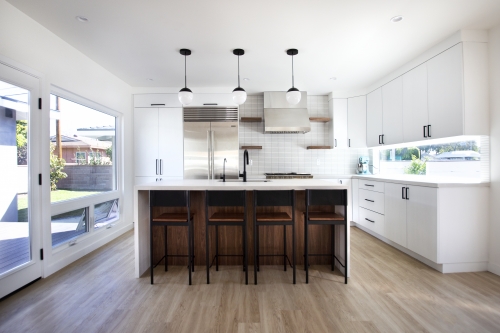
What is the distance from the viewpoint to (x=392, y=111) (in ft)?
12.1

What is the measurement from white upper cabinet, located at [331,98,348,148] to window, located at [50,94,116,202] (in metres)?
4.04

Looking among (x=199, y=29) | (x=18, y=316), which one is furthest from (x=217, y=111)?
(x=18, y=316)

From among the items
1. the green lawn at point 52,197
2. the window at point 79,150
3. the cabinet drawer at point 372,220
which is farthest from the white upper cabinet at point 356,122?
the green lawn at point 52,197

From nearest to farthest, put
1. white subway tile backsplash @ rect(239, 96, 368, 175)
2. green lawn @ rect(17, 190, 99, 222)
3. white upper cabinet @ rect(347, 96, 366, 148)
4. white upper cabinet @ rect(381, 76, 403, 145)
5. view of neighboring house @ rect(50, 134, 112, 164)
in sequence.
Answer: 1. green lawn @ rect(17, 190, 99, 222)
2. view of neighboring house @ rect(50, 134, 112, 164)
3. white upper cabinet @ rect(381, 76, 403, 145)
4. white upper cabinet @ rect(347, 96, 366, 148)
5. white subway tile backsplash @ rect(239, 96, 368, 175)

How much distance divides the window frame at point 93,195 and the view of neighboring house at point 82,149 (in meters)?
0.10

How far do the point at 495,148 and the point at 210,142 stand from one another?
12.7 feet

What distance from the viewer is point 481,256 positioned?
8.40ft

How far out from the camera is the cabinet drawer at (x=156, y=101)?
4.42 m

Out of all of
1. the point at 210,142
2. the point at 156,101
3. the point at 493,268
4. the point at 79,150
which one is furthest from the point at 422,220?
the point at 156,101

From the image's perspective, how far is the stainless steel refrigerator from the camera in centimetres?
442

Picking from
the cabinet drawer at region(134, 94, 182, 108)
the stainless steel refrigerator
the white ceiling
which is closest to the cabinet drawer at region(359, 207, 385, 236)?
the white ceiling

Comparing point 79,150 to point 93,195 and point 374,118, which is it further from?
point 374,118

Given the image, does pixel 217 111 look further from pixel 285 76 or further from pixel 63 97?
pixel 63 97

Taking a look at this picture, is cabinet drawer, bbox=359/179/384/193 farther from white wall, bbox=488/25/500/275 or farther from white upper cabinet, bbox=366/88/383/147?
white wall, bbox=488/25/500/275
